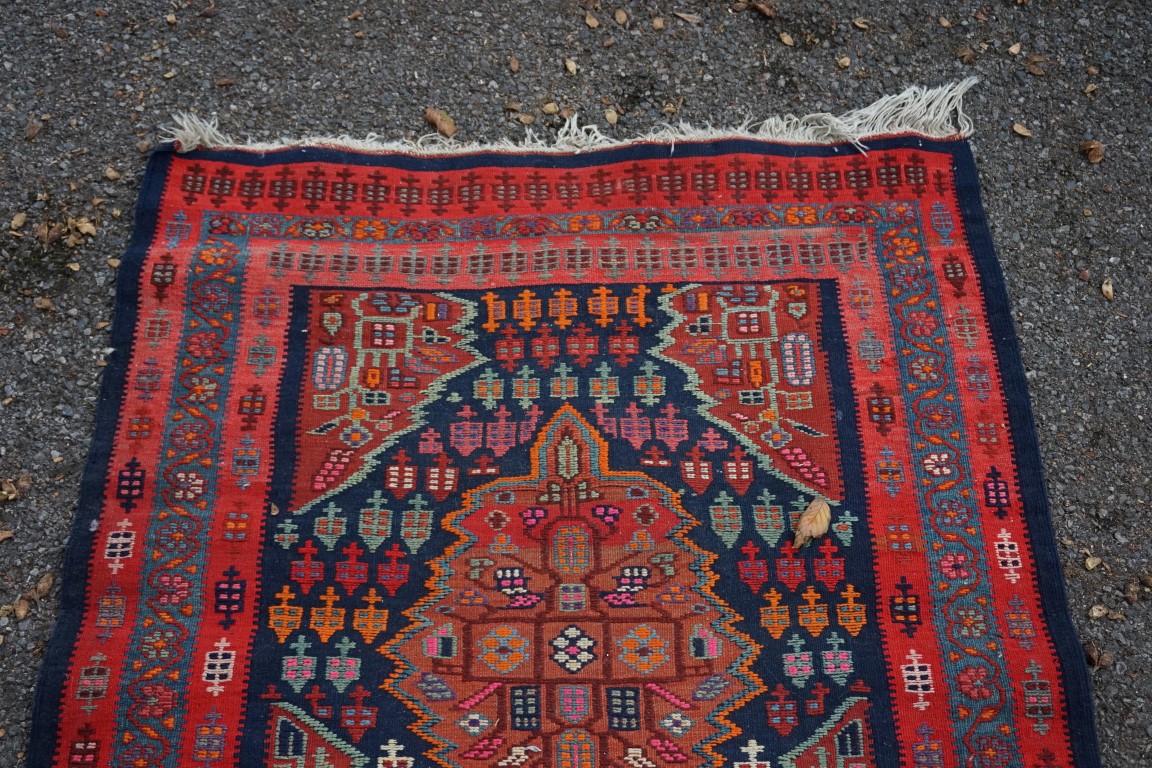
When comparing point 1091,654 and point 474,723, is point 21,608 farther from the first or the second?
point 1091,654

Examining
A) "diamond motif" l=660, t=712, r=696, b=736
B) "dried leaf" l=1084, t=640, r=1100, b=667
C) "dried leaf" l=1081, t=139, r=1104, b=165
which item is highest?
"dried leaf" l=1081, t=139, r=1104, b=165

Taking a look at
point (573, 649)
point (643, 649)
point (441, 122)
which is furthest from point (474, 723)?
point (441, 122)

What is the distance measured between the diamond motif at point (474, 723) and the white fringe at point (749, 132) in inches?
65.7

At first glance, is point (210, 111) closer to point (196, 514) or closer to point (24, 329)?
point (24, 329)

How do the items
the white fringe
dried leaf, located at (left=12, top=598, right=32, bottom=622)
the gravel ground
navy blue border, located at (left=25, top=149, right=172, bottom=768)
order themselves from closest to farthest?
navy blue border, located at (left=25, top=149, right=172, bottom=768), dried leaf, located at (left=12, top=598, right=32, bottom=622), the gravel ground, the white fringe

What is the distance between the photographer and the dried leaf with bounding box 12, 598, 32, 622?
2305 millimetres

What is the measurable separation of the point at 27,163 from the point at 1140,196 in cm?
350

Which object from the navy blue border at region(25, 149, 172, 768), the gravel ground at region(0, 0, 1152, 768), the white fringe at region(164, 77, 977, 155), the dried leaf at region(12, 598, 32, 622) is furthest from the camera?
the white fringe at region(164, 77, 977, 155)

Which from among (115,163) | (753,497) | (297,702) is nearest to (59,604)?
(297,702)

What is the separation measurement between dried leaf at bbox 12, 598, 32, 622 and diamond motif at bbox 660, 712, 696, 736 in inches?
67.8

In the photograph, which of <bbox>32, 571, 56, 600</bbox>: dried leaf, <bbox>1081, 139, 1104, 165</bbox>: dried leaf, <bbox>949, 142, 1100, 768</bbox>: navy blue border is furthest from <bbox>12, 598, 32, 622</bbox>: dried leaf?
<bbox>1081, 139, 1104, 165</bbox>: dried leaf

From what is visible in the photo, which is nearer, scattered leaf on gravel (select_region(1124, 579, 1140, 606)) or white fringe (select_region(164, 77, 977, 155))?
scattered leaf on gravel (select_region(1124, 579, 1140, 606))

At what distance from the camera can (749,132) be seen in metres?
2.75

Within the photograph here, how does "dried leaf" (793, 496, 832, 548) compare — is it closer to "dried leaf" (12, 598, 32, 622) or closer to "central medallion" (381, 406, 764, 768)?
"central medallion" (381, 406, 764, 768)
